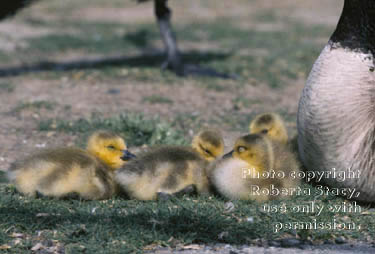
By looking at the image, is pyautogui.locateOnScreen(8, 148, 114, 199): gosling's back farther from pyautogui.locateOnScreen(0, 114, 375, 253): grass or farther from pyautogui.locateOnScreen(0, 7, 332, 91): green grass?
pyautogui.locateOnScreen(0, 7, 332, 91): green grass

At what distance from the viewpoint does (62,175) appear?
3.79 metres

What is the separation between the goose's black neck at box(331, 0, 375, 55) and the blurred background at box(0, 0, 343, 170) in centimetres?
194

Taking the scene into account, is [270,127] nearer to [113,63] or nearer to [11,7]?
[11,7]

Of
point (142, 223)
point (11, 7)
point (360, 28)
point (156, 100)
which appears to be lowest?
point (156, 100)

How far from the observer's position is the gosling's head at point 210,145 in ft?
14.1

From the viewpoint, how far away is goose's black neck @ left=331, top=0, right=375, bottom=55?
3.97 meters

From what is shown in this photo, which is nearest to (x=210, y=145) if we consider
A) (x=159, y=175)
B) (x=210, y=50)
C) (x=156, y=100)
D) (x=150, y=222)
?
(x=159, y=175)

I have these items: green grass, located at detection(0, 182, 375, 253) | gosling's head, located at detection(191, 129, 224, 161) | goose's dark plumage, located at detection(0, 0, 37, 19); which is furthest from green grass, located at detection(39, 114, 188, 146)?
goose's dark plumage, located at detection(0, 0, 37, 19)

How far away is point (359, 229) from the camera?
3611 mm

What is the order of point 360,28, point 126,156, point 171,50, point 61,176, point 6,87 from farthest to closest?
point 171,50 < point 6,87 < point 126,156 < point 360,28 < point 61,176

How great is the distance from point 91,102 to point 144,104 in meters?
0.66

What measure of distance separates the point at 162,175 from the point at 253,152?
624 millimetres

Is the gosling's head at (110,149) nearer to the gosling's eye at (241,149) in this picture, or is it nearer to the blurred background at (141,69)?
the gosling's eye at (241,149)

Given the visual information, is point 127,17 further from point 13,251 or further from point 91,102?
point 13,251
